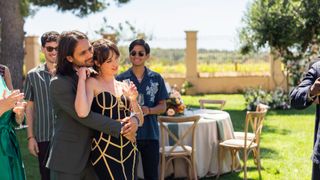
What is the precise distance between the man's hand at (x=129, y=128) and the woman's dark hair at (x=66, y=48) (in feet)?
1.50

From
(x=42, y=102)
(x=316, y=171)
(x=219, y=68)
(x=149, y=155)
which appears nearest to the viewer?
(x=316, y=171)

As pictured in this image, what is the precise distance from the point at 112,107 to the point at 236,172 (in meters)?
4.35

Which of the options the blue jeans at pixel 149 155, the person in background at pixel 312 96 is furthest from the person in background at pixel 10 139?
the person in background at pixel 312 96

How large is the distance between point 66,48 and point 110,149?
675 mm

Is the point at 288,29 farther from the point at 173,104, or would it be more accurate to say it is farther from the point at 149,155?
the point at 149,155

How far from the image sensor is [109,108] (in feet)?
9.47

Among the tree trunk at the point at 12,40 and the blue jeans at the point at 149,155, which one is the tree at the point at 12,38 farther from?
the blue jeans at the point at 149,155

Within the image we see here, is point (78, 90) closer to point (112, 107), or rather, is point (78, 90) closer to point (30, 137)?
point (112, 107)

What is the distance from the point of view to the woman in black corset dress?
2873 mm

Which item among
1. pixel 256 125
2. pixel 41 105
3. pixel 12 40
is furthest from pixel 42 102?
pixel 12 40

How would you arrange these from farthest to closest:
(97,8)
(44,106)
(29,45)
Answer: (29,45), (97,8), (44,106)

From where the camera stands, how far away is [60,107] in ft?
9.35

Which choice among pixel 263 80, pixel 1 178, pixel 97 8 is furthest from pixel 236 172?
pixel 263 80

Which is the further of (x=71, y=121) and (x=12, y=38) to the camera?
(x=12, y=38)
